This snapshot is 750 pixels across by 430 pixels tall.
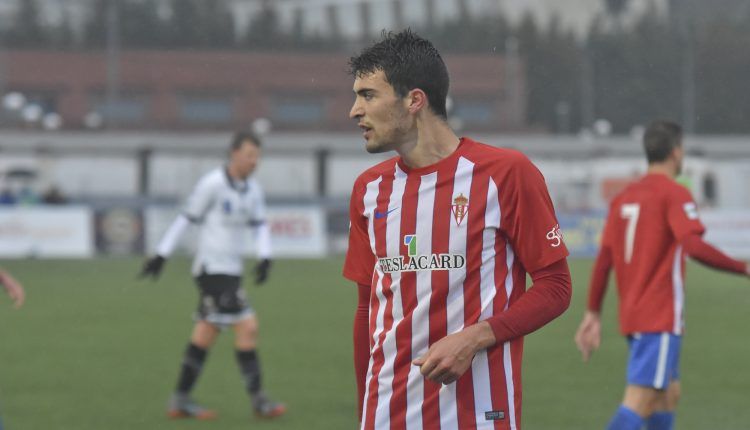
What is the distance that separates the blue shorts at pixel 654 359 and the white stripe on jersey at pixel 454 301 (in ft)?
8.92

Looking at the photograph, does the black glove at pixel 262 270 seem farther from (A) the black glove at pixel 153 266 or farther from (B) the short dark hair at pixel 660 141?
(B) the short dark hair at pixel 660 141

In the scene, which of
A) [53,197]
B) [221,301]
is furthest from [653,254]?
[53,197]

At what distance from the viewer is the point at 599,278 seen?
6535 mm

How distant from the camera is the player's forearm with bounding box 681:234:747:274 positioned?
5848 mm

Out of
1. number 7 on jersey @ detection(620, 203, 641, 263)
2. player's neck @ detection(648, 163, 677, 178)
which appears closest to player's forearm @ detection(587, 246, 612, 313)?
number 7 on jersey @ detection(620, 203, 641, 263)

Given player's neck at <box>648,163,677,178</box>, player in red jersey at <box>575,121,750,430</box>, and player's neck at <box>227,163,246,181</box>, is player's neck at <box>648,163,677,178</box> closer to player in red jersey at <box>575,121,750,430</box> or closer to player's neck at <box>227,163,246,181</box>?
player in red jersey at <box>575,121,750,430</box>

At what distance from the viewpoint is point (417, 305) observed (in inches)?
145

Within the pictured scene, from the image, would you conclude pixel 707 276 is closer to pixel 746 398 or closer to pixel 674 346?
pixel 746 398

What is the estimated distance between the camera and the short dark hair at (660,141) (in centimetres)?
635

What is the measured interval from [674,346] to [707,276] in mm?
18595

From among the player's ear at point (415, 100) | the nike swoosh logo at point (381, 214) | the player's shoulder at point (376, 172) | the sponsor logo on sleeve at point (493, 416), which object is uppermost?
the player's ear at point (415, 100)

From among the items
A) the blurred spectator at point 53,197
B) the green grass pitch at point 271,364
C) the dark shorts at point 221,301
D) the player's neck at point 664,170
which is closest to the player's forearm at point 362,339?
the player's neck at point 664,170

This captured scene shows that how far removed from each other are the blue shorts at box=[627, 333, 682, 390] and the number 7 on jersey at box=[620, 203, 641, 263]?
1.41 ft

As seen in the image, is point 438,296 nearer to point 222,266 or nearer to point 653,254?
point 653,254
